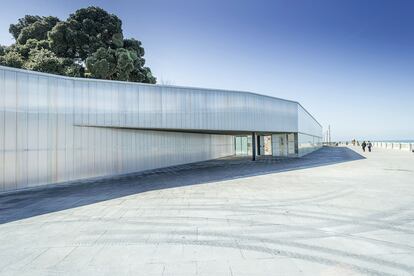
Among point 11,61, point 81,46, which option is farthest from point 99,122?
point 81,46

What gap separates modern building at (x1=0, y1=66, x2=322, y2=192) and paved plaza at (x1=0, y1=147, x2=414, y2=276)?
2.77 metres

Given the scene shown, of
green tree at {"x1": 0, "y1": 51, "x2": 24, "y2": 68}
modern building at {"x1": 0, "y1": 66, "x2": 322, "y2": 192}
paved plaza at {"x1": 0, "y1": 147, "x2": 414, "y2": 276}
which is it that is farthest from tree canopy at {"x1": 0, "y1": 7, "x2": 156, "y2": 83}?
paved plaza at {"x1": 0, "y1": 147, "x2": 414, "y2": 276}

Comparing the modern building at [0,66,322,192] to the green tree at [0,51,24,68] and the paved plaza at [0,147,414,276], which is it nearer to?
the paved plaza at [0,147,414,276]

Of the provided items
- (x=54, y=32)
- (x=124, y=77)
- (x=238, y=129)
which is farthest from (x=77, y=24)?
(x=238, y=129)

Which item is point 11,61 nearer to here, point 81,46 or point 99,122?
point 81,46

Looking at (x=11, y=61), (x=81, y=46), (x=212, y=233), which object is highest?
(x=81, y=46)

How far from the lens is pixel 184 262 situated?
13.6ft

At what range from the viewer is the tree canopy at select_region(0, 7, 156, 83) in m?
24.9

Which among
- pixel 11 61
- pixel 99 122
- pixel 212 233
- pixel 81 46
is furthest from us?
pixel 81 46

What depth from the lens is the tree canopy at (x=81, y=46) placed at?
2492 cm

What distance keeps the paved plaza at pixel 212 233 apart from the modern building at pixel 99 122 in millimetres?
2770

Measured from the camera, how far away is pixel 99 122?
560 inches

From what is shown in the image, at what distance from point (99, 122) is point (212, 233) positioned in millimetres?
11245

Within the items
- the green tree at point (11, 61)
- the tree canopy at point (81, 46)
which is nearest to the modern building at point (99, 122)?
the tree canopy at point (81, 46)
